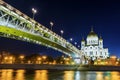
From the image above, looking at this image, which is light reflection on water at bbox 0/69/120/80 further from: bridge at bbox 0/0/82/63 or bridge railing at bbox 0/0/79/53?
bridge railing at bbox 0/0/79/53

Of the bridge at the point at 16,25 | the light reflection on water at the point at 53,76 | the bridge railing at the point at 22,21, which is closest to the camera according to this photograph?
the light reflection on water at the point at 53,76

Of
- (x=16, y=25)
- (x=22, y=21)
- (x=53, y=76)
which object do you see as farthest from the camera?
(x=22, y=21)

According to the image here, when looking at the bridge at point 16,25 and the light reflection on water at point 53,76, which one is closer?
the light reflection on water at point 53,76

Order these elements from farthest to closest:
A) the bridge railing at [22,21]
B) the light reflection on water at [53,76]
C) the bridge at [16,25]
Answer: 1. the bridge railing at [22,21]
2. the bridge at [16,25]
3. the light reflection on water at [53,76]

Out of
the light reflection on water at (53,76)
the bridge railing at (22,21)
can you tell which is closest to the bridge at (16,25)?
the bridge railing at (22,21)

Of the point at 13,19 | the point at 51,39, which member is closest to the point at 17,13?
the point at 13,19

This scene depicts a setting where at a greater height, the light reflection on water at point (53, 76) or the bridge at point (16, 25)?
the bridge at point (16, 25)

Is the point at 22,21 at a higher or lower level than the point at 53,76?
higher

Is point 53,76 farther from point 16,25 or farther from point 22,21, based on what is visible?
point 22,21

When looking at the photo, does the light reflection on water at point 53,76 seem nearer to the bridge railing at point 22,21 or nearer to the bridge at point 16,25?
the bridge at point 16,25

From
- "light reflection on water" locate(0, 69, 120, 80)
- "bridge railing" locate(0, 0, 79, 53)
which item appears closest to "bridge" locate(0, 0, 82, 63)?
"bridge railing" locate(0, 0, 79, 53)

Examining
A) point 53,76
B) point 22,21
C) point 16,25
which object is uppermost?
point 22,21

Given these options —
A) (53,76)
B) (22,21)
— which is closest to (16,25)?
(22,21)

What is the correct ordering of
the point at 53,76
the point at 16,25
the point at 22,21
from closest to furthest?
the point at 53,76
the point at 16,25
the point at 22,21
